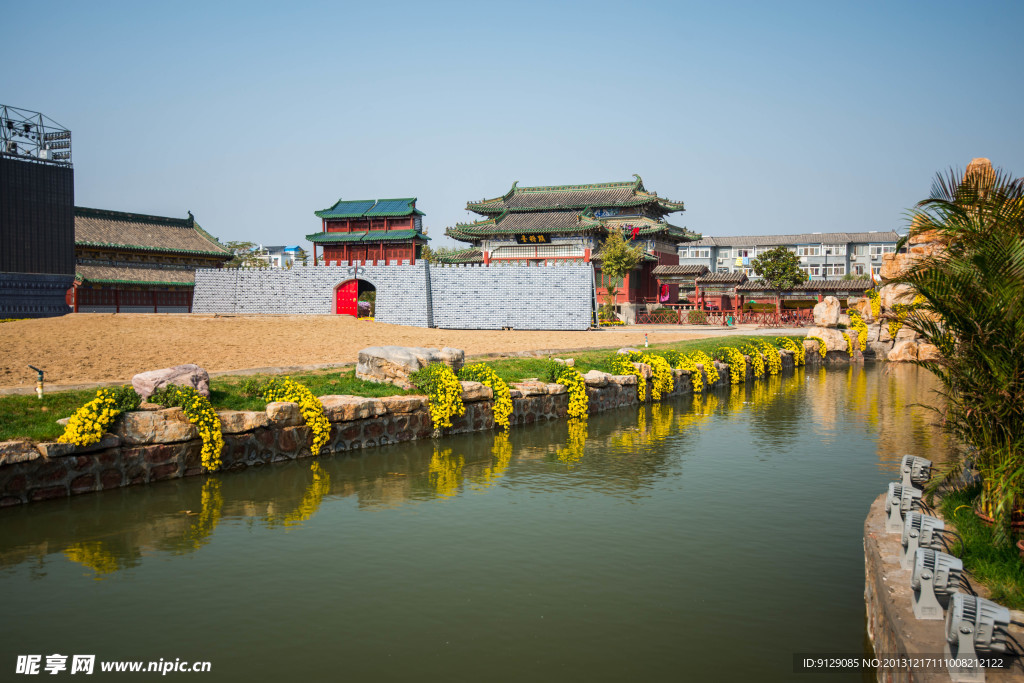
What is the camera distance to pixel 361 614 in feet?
19.1

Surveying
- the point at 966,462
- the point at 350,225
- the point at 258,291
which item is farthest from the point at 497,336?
the point at 350,225

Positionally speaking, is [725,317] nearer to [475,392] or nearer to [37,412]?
[475,392]

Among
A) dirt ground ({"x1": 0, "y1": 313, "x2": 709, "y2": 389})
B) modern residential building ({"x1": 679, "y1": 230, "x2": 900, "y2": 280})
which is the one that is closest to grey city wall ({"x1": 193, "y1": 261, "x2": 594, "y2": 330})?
dirt ground ({"x1": 0, "y1": 313, "x2": 709, "y2": 389})

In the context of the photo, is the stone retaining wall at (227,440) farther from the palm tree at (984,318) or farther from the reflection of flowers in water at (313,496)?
the palm tree at (984,318)

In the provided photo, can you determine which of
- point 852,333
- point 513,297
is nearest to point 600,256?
point 513,297

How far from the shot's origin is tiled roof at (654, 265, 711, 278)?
47938 millimetres

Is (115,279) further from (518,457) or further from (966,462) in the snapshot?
(966,462)

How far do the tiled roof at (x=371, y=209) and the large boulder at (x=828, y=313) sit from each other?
106ft

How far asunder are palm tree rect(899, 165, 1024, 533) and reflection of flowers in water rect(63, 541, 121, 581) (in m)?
8.04

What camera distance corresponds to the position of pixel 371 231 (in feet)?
184

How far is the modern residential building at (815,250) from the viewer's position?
8431cm

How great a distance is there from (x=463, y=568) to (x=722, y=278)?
43.9 m

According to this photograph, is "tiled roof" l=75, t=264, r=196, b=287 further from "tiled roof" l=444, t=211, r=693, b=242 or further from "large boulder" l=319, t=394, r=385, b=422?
"large boulder" l=319, t=394, r=385, b=422

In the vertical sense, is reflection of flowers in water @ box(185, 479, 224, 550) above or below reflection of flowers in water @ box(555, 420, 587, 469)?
below
